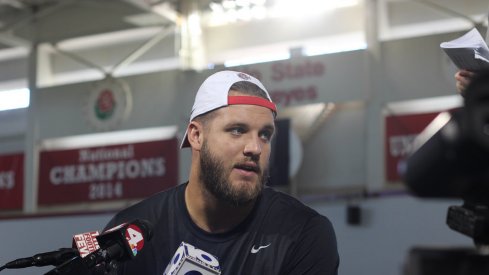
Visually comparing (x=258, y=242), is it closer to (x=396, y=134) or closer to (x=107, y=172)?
(x=396, y=134)

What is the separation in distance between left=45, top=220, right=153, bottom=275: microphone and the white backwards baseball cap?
537 mm

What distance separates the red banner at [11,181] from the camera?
1036 cm

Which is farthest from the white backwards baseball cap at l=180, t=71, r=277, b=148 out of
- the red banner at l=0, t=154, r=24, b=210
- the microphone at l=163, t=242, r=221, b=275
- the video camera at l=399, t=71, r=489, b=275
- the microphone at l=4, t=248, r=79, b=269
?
the red banner at l=0, t=154, r=24, b=210

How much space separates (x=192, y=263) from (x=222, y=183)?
0.21 meters

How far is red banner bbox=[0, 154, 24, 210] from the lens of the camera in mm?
10359

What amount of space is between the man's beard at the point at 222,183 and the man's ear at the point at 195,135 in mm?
30

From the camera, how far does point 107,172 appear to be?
385 inches

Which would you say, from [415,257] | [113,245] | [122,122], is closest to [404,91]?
[122,122]

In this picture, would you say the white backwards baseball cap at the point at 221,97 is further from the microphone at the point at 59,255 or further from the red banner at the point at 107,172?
the red banner at the point at 107,172

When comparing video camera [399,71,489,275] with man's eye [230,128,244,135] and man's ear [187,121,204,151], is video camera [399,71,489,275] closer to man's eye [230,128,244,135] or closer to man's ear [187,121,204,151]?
man's eye [230,128,244,135]

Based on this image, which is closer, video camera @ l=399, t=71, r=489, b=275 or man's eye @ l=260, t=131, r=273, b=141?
video camera @ l=399, t=71, r=489, b=275

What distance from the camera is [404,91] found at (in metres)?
7.98

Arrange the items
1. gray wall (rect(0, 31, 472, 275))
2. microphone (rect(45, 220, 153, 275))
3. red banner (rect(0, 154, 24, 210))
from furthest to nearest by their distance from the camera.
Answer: red banner (rect(0, 154, 24, 210)), gray wall (rect(0, 31, 472, 275)), microphone (rect(45, 220, 153, 275))

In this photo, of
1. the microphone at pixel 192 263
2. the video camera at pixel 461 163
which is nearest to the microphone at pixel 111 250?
the microphone at pixel 192 263
